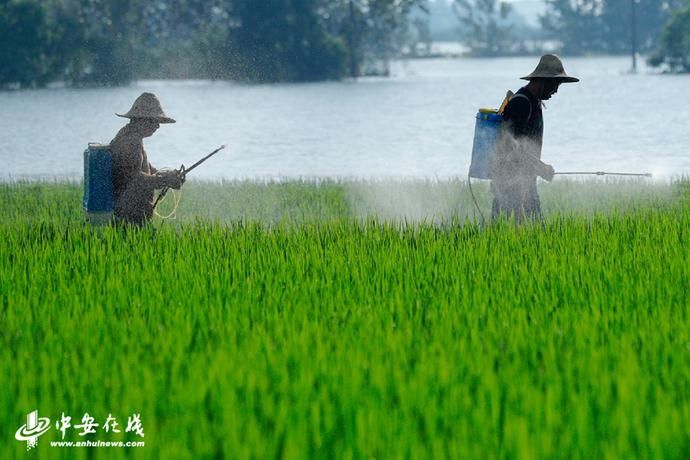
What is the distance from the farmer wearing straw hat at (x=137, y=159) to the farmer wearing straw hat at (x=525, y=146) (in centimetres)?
252

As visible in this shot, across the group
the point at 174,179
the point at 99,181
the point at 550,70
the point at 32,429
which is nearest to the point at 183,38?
the point at 174,179

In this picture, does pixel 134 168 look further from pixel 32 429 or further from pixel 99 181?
pixel 32 429

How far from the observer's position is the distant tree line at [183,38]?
229ft

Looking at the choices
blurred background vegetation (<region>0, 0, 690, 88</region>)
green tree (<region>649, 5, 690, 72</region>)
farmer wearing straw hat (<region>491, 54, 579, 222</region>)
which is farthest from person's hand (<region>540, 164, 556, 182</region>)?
green tree (<region>649, 5, 690, 72</region>)

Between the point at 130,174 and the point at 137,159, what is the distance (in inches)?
5.3

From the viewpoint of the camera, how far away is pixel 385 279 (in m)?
7.01

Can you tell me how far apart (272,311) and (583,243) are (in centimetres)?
300

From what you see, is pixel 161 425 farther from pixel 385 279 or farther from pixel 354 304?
pixel 385 279

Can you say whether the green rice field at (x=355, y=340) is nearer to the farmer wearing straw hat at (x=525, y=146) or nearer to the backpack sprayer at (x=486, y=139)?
the farmer wearing straw hat at (x=525, y=146)

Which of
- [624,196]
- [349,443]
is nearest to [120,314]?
[349,443]

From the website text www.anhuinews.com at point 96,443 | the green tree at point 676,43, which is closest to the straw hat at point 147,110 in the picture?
the website text www.anhuinews.com at point 96,443

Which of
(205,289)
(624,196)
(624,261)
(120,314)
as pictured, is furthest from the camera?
(624,196)

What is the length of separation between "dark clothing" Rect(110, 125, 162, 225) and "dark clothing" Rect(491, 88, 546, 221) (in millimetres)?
2666

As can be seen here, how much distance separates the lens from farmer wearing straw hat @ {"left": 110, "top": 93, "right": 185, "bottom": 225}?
9.12 m
